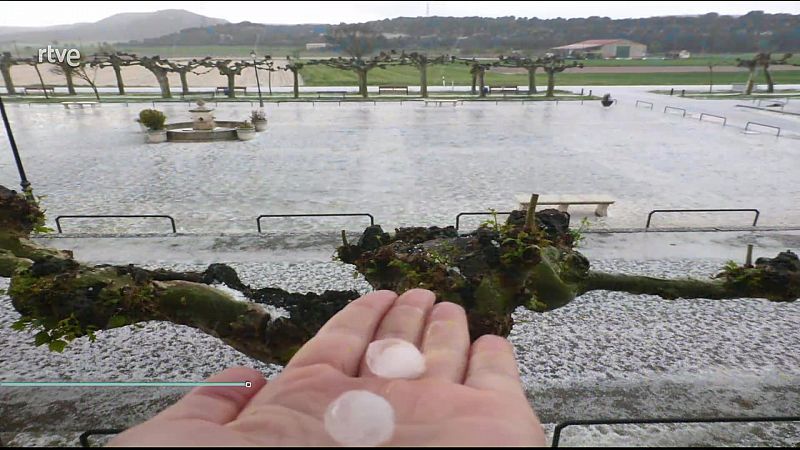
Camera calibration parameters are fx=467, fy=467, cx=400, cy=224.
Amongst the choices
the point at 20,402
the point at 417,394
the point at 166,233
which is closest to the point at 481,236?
the point at 417,394

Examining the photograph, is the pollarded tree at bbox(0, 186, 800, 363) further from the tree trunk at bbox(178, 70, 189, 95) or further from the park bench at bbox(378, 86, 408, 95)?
the tree trunk at bbox(178, 70, 189, 95)

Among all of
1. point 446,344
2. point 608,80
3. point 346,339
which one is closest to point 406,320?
point 446,344

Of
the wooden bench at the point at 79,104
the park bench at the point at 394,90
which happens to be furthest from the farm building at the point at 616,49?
the wooden bench at the point at 79,104

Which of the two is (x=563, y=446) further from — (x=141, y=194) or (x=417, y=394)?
(x=141, y=194)

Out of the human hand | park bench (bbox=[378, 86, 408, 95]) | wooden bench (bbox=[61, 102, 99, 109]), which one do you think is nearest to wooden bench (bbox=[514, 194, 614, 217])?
the human hand

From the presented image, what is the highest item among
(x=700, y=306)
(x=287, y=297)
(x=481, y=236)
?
(x=481, y=236)

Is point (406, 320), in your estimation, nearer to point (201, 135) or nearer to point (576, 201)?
point (576, 201)
